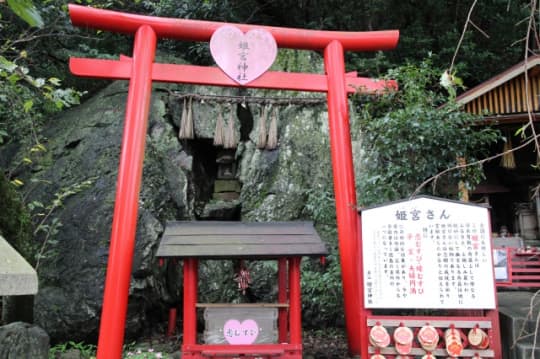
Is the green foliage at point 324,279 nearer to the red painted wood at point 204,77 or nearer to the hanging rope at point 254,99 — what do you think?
the red painted wood at point 204,77

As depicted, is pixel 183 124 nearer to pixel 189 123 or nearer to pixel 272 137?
pixel 189 123

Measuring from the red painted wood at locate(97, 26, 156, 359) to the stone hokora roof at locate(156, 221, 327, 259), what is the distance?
0.68m

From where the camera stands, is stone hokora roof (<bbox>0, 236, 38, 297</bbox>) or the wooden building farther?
the wooden building

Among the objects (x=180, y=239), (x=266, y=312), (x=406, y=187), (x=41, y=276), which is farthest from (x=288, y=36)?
(x=41, y=276)

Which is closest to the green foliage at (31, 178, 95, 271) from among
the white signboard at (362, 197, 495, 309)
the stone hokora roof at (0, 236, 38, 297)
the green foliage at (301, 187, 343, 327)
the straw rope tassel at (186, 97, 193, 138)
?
the straw rope tassel at (186, 97, 193, 138)

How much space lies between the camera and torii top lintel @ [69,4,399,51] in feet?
18.9

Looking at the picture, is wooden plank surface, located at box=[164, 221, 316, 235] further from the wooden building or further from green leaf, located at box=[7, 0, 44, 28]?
the wooden building

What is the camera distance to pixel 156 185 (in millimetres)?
7820

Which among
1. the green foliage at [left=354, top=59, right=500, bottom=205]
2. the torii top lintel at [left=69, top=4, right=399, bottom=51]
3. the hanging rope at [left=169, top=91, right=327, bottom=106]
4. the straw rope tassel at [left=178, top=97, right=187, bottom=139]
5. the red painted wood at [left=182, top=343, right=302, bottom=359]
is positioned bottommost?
the red painted wood at [left=182, top=343, right=302, bottom=359]

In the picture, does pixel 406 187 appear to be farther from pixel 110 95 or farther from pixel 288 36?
pixel 110 95

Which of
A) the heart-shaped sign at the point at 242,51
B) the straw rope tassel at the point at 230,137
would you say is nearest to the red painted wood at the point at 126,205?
the heart-shaped sign at the point at 242,51

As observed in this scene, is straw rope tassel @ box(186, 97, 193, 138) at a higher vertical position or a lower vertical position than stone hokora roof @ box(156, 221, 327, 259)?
higher

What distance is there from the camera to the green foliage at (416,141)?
5.58 meters

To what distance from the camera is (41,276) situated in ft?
22.0
